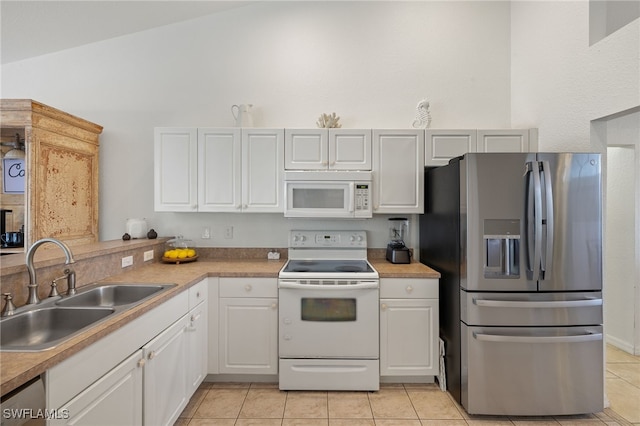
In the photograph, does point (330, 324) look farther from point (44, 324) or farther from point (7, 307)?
point (7, 307)

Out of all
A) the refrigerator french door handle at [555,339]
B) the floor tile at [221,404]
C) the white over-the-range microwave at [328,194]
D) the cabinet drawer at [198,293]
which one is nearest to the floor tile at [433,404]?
the refrigerator french door handle at [555,339]

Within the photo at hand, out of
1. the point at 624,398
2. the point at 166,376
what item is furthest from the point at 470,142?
the point at 166,376

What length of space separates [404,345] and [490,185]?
4.44 ft

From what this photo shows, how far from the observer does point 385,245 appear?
10.4ft

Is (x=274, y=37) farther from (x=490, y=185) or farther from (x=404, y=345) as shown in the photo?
(x=404, y=345)

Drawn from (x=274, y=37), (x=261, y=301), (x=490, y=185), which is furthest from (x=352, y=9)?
(x=261, y=301)

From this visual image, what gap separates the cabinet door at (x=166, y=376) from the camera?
Answer: 163cm

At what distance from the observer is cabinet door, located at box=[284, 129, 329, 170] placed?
111 inches

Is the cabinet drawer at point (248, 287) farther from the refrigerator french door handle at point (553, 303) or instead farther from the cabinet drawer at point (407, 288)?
the refrigerator french door handle at point (553, 303)

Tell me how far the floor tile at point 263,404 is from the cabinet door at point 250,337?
5.6 inches

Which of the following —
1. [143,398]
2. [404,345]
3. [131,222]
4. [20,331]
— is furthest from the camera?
[131,222]

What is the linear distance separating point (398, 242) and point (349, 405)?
139cm

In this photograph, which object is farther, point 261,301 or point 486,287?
point 261,301

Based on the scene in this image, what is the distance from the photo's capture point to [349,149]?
9.28ft
